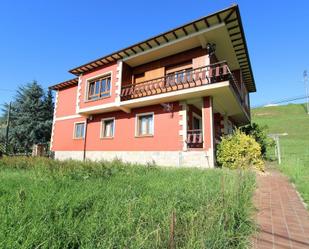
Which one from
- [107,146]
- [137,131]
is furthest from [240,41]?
[107,146]

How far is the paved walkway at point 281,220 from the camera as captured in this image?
3.05 m

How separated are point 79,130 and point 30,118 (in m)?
12.3

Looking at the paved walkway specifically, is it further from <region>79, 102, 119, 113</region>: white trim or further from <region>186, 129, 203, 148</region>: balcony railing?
<region>79, 102, 119, 113</region>: white trim

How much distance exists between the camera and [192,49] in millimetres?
12648

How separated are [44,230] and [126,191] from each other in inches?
79.9

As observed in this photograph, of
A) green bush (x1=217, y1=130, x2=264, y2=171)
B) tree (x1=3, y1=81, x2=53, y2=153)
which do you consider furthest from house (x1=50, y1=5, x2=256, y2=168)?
tree (x1=3, y1=81, x2=53, y2=153)

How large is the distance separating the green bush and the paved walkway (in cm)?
353

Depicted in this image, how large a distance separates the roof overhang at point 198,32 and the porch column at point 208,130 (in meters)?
3.49

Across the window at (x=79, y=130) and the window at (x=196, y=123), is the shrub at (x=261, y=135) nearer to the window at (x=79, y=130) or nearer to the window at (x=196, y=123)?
the window at (x=196, y=123)

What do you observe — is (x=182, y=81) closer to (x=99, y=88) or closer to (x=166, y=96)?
(x=166, y=96)

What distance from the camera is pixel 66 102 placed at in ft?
63.4

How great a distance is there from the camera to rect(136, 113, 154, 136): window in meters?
13.8

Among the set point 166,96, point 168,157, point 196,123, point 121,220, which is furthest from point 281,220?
point 196,123

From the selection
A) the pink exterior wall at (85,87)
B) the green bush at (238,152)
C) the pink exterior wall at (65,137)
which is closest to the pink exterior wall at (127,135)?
the pink exterior wall at (65,137)
